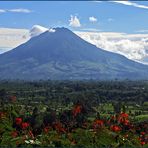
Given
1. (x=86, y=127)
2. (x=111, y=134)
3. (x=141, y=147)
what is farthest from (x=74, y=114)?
(x=141, y=147)

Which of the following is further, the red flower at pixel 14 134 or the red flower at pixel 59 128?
the red flower at pixel 59 128

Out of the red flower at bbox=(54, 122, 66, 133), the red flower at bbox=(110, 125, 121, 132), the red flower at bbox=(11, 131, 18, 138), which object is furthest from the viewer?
the red flower at bbox=(54, 122, 66, 133)

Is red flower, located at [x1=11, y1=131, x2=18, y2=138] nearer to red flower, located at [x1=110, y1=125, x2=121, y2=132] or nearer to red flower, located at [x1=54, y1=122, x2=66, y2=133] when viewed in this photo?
red flower, located at [x1=54, y1=122, x2=66, y2=133]

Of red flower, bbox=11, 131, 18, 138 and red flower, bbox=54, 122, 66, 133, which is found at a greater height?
red flower, bbox=11, 131, 18, 138

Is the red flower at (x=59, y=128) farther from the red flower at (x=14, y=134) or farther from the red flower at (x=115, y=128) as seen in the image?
the red flower at (x=14, y=134)

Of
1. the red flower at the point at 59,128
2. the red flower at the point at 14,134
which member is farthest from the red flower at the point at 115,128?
the red flower at the point at 14,134

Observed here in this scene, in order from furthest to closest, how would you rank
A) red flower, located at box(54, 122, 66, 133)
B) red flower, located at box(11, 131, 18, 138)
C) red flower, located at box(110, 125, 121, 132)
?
red flower, located at box(54, 122, 66, 133) → red flower, located at box(110, 125, 121, 132) → red flower, located at box(11, 131, 18, 138)

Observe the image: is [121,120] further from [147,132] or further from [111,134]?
[111,134]

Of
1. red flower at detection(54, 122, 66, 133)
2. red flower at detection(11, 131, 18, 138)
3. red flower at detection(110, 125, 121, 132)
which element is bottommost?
red flower at detection(54, 122, 66, 133)

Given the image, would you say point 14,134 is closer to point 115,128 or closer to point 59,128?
point 59,128

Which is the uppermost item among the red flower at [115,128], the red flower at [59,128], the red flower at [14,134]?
the red flower at [14,134]

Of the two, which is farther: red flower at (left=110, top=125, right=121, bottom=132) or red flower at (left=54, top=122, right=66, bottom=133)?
red flower at (left=54, top=122, right=66, bottom=133)

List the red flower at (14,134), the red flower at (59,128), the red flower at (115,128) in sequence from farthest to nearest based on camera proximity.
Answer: the red flower at (59,128) → the red flower at (115,128) → the red flower at (14,134)

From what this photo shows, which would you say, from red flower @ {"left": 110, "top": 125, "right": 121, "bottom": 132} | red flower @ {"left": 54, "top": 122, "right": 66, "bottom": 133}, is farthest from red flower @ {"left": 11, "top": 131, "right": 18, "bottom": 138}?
red flower @ {"left": 110, "top": 125, "right": 121, "bottom": 132}
